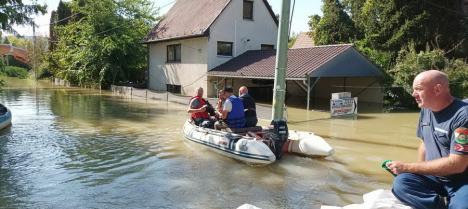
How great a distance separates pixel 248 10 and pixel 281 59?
16.4 meters

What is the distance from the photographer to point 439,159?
3352 millimetres

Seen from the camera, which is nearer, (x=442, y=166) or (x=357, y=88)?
(x=442, y=166)

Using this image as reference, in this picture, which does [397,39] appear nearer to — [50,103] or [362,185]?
[362,185]

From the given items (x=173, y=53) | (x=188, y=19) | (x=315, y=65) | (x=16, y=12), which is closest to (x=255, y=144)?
(x=315, y=65)

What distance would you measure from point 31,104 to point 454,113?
76.3ft

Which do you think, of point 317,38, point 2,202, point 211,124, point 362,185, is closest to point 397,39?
point 317,38

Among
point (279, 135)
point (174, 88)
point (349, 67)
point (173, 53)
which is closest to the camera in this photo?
point (279, 135)

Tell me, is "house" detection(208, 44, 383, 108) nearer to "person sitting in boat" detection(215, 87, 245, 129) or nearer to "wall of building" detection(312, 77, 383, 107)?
"wall of building" detection(312, 77, 383, 107)

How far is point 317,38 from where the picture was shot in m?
30.4

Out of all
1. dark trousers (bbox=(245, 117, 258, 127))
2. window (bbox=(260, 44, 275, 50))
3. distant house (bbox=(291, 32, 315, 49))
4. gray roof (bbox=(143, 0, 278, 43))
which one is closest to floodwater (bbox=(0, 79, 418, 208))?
dark trousers (bbox=(245, 117, 258, 127))

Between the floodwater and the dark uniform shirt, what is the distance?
3734mm

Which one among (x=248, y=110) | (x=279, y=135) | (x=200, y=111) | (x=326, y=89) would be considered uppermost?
(x=326, y=89)

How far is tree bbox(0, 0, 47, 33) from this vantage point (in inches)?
597

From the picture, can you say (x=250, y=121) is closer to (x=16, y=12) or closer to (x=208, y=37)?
(x=16, y=12)
